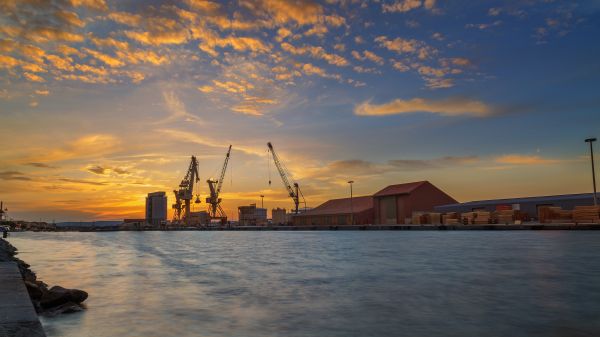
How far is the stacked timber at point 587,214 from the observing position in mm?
50188

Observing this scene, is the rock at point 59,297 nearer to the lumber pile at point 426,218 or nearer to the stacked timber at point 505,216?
the stacked timber at point 505,216

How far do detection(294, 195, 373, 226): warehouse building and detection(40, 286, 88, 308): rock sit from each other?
92.4 m

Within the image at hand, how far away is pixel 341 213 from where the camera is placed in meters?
110

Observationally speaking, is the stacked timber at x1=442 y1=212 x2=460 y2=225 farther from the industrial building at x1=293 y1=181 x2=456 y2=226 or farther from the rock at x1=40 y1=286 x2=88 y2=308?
the rock at x1=40 y1=286 x2=88 y2=308

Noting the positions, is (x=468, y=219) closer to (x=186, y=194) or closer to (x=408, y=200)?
(x=408, y=200)

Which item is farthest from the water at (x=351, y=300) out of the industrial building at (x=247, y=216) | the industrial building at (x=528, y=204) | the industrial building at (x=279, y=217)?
the industrial building at (x=247, y=216)

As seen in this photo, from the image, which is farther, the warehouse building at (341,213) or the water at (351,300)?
the warehouse building at (341,213)

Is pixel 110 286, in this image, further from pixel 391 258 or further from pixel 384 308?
pixel 391 258

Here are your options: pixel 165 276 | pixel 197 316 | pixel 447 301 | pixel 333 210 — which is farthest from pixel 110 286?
pixel 333 210

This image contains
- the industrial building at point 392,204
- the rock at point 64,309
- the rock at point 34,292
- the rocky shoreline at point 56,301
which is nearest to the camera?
the rock at point 64,309

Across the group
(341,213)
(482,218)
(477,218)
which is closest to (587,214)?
(482,218)

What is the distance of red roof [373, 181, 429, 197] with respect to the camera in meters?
87.3

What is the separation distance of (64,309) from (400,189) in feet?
274

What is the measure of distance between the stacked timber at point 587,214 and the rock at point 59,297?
54.5m
